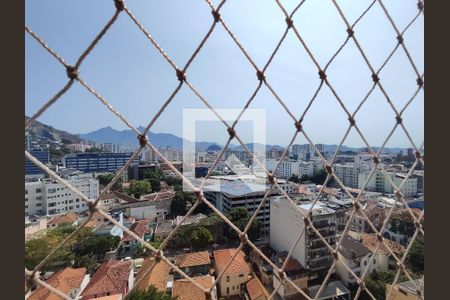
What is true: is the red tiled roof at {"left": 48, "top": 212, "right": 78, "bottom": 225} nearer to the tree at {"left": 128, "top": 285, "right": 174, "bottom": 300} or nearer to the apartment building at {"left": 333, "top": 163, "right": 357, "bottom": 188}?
the tree at {"left": 128, "top": 285, "right": 174, "bottom": 300}

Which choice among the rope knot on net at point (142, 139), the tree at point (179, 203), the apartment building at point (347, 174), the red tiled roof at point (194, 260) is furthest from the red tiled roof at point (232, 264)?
the apartment building at point (347, 174)

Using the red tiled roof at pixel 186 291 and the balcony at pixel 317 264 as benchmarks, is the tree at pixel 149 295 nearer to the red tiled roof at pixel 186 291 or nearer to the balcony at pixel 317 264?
the red tiled roof at pixel 186 291

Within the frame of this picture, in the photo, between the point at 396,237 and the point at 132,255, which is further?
the point at 396,237

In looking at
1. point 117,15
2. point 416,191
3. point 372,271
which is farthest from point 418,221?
point 416,191

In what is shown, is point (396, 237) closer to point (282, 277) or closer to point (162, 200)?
point (162, 200)

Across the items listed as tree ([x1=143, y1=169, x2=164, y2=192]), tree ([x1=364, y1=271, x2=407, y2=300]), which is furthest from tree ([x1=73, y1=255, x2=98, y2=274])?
tree ([x1=143, y1=169, x2=164, y2=192])

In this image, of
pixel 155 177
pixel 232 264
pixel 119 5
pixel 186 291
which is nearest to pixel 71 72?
pixel 119 5
